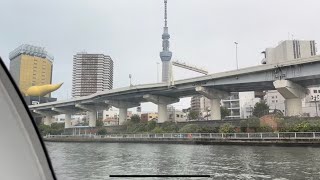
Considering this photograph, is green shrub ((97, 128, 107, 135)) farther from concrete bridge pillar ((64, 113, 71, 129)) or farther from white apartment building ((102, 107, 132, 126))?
concrete bridge pillar ((64, 113, 71, 129))

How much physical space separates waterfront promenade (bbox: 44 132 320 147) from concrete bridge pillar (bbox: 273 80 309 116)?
3881mm

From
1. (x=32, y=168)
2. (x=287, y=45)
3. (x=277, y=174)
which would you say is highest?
(x=287, y=45)

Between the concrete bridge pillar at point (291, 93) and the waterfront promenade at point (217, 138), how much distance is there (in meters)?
3.88

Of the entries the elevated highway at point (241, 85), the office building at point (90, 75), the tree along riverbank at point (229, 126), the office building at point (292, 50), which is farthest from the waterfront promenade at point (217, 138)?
the office building at point (292, 50)

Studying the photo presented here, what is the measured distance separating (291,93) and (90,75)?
946 inches

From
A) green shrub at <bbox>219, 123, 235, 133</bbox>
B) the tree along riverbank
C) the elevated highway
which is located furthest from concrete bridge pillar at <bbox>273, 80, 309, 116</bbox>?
green shrub at <bbox>219, 123, 235, 133</bbox>

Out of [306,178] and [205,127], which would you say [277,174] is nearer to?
[306,178]

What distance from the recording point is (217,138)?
2639 cm

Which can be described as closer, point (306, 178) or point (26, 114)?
point (26, 114)

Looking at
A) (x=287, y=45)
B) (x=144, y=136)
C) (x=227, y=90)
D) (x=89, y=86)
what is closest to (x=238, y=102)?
(x=287, y=45)

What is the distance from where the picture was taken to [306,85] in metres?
27.4

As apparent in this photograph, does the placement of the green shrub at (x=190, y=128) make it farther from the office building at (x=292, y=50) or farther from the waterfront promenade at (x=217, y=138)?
the office building at (x=292, y=50)

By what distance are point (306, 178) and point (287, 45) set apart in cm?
3796

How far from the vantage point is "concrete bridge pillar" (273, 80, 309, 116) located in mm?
24891
